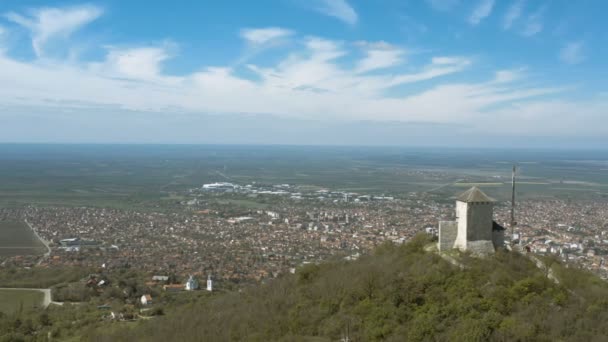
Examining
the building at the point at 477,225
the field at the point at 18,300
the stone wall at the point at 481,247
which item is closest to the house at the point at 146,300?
the field at the point at 18,300

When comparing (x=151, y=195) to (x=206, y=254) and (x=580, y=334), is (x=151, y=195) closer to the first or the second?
(x=206, y=254)

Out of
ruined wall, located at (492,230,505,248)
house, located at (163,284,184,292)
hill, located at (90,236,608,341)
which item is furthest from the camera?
house, located at (163,284,184,292)

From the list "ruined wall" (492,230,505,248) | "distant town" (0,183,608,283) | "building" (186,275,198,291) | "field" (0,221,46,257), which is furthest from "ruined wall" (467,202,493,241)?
"field" (0,221,46,257)

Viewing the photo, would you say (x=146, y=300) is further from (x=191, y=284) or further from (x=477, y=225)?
(x=477, y=225)

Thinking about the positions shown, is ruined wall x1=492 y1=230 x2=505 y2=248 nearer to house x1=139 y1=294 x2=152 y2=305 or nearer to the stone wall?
the stone wall

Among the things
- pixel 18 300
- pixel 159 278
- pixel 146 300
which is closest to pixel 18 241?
pixel 18 300
